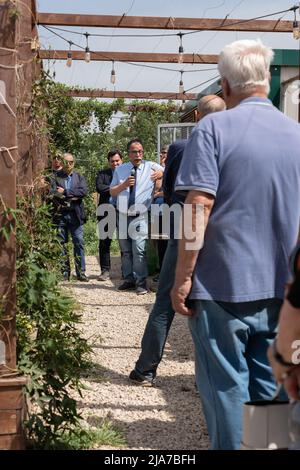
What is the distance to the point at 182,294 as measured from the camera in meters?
2.73

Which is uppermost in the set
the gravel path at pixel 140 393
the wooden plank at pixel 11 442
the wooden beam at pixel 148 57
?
the wooden beam at pixel 148 57

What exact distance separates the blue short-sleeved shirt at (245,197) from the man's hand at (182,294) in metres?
0.04

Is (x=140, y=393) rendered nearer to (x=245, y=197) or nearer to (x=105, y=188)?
(x=245, y=197)

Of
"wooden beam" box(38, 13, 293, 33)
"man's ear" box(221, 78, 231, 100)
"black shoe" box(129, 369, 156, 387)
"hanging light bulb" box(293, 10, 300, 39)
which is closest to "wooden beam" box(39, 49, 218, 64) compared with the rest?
"wooden beam" box(38, 13, 293, 33)

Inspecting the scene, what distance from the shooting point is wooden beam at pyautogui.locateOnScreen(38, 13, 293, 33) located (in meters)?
11.3

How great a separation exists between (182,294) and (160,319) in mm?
1972

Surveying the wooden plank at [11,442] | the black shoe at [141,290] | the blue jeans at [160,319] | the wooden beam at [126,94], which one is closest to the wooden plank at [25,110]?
the blue jeans at [160,319]

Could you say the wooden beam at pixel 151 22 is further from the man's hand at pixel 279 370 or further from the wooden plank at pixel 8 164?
the man's hand at pixel 279 370

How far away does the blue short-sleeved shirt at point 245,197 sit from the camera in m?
→ 2.63

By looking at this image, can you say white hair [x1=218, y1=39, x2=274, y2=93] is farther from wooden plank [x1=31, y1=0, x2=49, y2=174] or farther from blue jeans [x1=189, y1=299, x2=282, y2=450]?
wooden plank [x1=31, y1=0, x2=49, y2=174]

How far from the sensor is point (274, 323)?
2.71 metres

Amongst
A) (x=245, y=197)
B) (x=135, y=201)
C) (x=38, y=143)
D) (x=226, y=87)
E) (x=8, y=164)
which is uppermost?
(x=226, y=87)

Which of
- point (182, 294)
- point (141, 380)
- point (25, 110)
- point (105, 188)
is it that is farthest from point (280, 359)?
point (105, 188)

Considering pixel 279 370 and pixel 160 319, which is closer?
pixel 279 370
